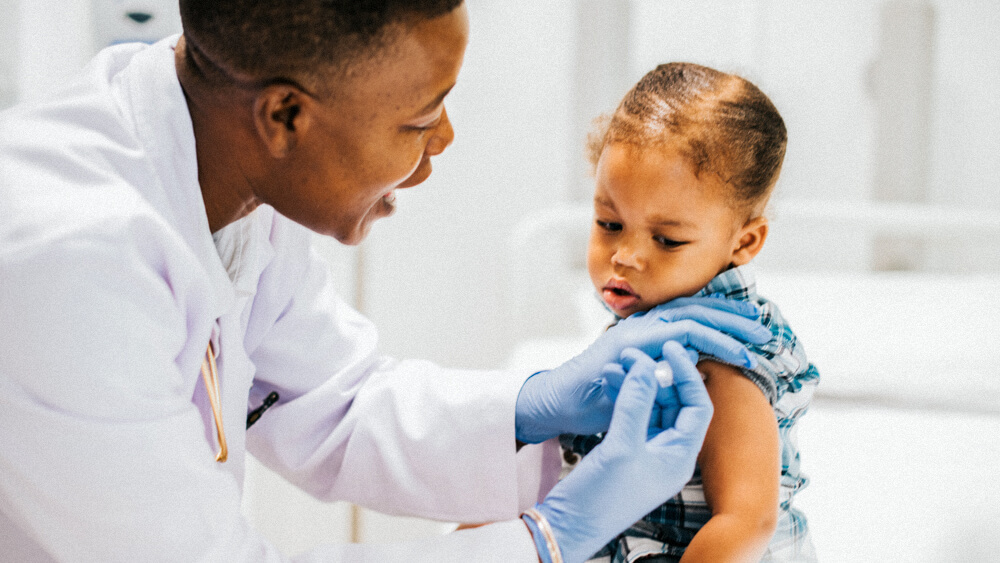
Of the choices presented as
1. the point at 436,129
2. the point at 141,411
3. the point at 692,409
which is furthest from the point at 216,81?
the point at 692,409

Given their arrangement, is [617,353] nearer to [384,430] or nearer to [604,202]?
[604,202]

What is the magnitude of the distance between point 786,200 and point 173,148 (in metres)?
1.83

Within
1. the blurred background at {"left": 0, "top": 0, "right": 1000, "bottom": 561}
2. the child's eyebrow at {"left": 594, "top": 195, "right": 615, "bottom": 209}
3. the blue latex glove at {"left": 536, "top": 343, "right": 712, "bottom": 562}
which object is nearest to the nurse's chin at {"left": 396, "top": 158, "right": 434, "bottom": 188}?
the child's eyebrow at {"left": 594, "top": 195, "right": 615, "bottom": 209}

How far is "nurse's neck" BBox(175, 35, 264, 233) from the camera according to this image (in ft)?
2.90

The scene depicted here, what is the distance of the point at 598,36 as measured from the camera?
2.26 m

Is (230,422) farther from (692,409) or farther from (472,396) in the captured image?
(692,409)

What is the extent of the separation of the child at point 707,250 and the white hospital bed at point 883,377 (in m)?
0.31

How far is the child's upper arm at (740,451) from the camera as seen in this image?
893 millimetres

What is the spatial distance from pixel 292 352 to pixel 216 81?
0.45 m

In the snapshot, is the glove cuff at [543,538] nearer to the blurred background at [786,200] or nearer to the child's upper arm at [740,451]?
the child's upper arm at [740,451]

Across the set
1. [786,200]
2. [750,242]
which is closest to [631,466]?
[750,242]

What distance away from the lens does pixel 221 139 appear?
36.6 inches

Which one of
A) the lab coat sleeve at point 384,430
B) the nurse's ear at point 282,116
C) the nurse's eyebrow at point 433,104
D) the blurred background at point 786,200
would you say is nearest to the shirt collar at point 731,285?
the lab coat sleeve at point 384,430

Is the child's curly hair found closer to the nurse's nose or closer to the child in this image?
the child
